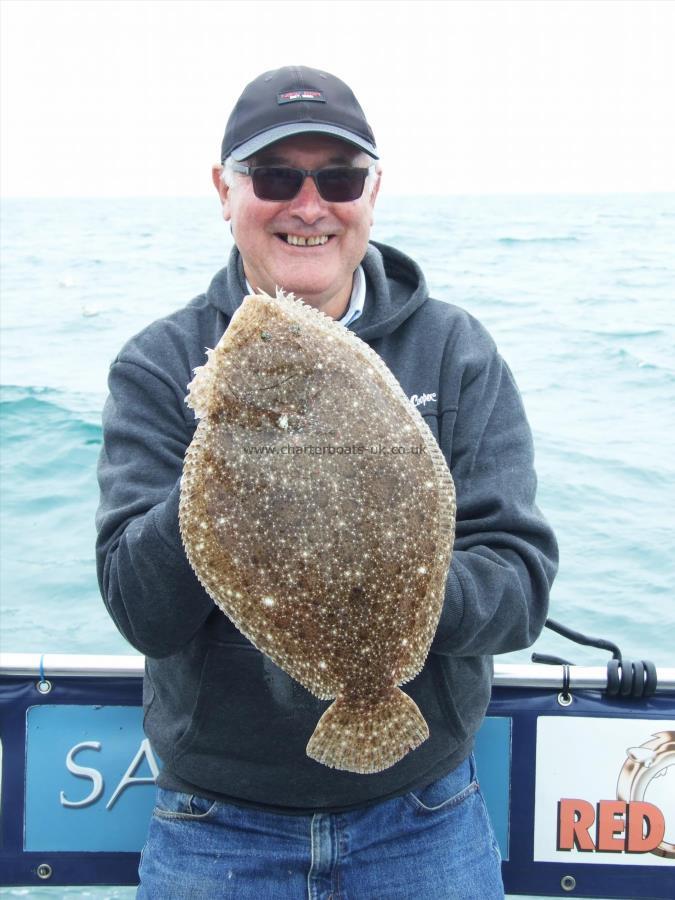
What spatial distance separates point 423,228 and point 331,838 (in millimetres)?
35026

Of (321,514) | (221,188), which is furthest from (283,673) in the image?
(221,188)

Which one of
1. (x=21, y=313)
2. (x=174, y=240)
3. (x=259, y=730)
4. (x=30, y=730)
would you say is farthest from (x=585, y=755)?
(x=174, y=240)

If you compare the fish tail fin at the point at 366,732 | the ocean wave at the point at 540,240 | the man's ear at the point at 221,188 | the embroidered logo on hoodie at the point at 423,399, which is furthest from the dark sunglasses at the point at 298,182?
the ocean wave at the point at 540,240

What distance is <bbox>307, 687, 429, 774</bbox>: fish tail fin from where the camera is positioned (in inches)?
79.7

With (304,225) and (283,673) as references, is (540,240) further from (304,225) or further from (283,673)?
(283,673)

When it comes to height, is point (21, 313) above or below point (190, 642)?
below

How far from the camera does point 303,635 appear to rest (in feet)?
6.39

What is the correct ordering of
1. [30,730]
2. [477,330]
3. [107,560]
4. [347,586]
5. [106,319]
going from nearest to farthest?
[347,586]
[107,560]
[477,330]
[30,730]
[106,319]

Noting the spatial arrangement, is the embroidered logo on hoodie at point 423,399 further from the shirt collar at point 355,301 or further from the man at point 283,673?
the shirt collar at point 355,301

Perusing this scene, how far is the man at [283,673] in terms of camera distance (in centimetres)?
248

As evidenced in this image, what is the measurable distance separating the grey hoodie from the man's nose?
0.35 meters

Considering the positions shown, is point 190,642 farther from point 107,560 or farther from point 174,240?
point 174,240

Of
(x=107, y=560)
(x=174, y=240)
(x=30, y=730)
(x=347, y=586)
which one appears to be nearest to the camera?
(x=347, y=586)

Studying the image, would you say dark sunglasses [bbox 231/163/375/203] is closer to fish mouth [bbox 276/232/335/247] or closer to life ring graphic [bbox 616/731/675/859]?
fish mouth [bbox 276/232/335/247]
